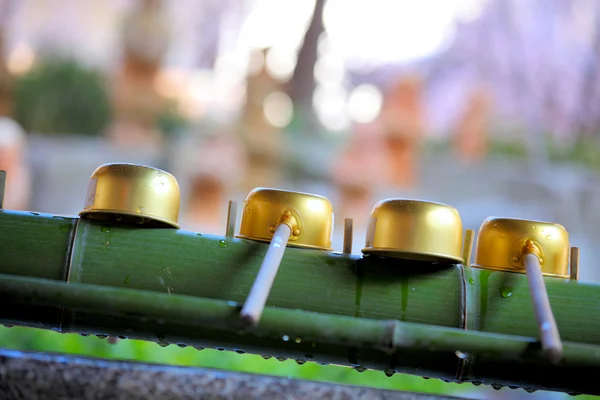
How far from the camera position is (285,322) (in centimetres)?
51

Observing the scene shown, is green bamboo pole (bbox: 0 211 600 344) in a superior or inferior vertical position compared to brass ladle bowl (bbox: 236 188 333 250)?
inferior

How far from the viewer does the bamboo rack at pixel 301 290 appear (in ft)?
2.19

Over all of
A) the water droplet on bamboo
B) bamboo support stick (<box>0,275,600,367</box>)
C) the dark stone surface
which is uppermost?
the water droplet on bamboo

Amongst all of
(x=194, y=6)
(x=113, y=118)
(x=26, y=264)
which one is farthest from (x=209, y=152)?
(x=26, y=264)

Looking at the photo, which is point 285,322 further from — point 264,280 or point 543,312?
point 543,312

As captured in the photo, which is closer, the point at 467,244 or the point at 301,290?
the point at 301,290

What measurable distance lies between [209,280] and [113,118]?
3766mm

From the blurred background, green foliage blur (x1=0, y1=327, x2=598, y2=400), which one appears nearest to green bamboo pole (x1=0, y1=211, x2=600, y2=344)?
green foliage blur (x1=0, y1=327, x2=598, y2=400)

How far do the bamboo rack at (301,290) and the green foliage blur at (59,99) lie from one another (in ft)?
12.0

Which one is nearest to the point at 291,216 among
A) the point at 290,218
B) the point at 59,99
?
the point at 290,218

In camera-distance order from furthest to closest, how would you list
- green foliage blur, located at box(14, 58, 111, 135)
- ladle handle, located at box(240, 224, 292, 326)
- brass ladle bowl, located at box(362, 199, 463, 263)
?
1. green foliage blur, located at box(14, 58, 111, 135)
2. brass ladle bowl, located at box(362, 199, 463, 263)
3. ladle handle, located at box(240, 224, 292, 326)

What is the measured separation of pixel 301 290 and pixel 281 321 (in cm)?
17

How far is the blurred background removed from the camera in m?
4.15

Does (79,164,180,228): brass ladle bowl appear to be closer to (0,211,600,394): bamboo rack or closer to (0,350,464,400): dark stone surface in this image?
(0,211,600,394): bamboo rack
